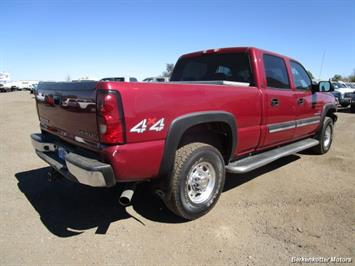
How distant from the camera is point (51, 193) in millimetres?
4305

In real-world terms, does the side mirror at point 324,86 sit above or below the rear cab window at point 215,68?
below

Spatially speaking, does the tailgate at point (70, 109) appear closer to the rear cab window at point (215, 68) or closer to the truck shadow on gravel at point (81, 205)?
the truck shadow on gravel at point (81, 205)

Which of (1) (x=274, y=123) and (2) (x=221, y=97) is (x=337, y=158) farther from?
(2) (x=221, y=97)

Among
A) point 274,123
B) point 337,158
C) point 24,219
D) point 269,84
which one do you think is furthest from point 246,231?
point 337,158

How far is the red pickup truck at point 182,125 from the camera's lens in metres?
2.75

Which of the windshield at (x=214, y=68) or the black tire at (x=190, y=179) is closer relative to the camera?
the black tire at (x=190, y=179)

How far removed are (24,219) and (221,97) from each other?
266cm

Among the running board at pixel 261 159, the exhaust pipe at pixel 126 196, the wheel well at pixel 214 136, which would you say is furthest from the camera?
the running board at pixel 261 159

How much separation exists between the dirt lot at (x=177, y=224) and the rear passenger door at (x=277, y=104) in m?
0.76

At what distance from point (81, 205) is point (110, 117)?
180 centimetres

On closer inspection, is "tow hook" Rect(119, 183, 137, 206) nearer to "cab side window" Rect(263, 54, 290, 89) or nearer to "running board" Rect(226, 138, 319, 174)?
"running board" Rect(226, 138, 319, 174)

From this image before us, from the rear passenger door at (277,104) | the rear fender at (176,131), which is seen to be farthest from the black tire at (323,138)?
the rear fender at (176,131)

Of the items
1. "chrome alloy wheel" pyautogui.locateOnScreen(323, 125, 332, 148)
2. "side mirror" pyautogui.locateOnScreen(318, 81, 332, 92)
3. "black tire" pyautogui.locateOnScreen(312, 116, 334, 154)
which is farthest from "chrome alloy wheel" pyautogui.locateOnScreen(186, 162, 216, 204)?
"chrome alloy wheel" pyautogui.locateOnScreen(323, 125, 332, 148)

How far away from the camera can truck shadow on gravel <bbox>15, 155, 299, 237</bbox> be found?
346 centimetres
